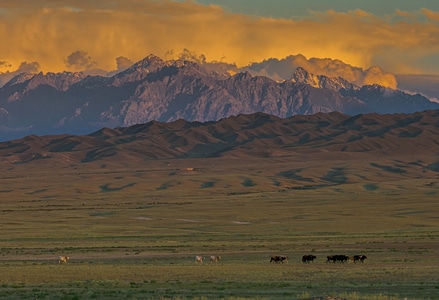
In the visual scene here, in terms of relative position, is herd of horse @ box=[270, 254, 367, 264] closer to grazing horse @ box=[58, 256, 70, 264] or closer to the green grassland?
the green grassland

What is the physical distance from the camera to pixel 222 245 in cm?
A: 6744

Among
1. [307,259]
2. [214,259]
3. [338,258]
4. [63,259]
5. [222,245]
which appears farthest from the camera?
[222,245]

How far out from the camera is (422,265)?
158 feet

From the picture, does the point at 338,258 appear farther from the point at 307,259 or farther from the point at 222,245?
the point at 222,245

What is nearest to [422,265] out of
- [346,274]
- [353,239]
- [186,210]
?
[346,274]

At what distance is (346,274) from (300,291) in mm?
8212

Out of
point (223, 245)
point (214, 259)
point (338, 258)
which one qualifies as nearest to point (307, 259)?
point (338, 258)

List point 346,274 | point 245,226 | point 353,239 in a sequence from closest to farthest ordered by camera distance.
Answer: point 346,274
point 353,239
point 245,226

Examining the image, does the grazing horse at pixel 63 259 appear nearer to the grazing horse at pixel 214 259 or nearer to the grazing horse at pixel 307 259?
the grazing horse at pixel 214 259

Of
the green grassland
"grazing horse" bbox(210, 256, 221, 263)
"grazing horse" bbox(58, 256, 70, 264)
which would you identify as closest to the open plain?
the green grassland

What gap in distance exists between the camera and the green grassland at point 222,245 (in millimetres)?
37688

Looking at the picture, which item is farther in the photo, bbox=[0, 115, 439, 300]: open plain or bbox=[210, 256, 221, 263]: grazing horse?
bbox=[210, 256, 221, 263]: grazing horse

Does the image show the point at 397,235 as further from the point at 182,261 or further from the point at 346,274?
the point at 346,274

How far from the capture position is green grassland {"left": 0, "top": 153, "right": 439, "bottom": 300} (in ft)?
124
